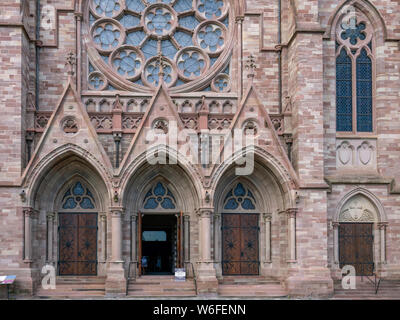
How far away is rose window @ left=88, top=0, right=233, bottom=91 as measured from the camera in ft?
72.6

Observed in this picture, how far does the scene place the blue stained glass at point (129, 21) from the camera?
22.4 meters

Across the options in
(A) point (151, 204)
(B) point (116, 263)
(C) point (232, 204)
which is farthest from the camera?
(C) point (232, 204)

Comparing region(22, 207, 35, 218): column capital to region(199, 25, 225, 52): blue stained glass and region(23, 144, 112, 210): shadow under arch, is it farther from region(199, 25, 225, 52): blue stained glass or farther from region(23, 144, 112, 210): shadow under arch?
region(199, 25, 225, 52): blue stained glass

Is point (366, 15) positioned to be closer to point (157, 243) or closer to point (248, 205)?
point (248, 205)

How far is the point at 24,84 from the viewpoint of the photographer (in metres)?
20.2

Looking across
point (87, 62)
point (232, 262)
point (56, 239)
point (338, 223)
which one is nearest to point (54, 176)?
point (56, 239)

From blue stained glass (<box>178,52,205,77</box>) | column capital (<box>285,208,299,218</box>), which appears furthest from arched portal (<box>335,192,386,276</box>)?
blue stained glass (<box>178,52,205,77</box>)

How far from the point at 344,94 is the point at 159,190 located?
733cm

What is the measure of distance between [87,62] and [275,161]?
298 inches

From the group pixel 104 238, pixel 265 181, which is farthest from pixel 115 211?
pixel 265 181

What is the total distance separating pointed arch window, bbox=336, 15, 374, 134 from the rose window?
4050 mm

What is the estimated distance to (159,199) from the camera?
21.3 m

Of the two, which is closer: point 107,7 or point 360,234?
point 360,234

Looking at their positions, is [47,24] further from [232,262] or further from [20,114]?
[232,262]
